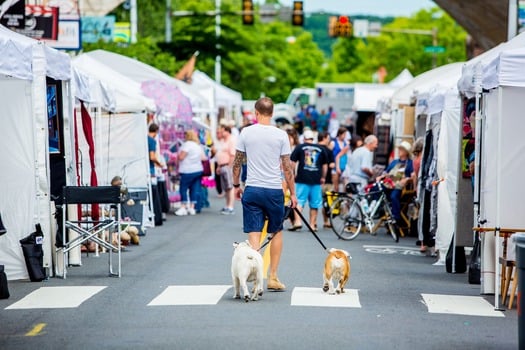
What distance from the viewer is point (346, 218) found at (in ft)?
73.7

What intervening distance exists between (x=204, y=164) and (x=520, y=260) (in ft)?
65.6

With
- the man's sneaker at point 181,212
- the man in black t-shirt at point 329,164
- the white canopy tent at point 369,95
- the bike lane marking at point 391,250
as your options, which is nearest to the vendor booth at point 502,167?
the bike lane marking at point 391,250

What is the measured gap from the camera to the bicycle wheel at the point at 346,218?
877 inches

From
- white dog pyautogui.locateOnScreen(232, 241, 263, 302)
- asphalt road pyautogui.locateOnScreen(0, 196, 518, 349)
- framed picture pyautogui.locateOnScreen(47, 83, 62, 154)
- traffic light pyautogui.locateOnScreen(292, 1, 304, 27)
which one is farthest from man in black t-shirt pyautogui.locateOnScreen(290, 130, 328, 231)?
traffic light pyautogui.locateOnScreen(292, 1, 304, 27)

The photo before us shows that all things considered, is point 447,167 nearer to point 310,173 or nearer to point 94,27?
point 310,173

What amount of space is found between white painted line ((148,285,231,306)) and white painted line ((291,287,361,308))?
0.79 metres

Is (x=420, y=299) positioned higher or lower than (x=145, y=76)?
lower

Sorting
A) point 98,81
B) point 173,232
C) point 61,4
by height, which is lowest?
point 173,232

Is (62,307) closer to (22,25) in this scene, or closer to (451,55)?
(22,25)

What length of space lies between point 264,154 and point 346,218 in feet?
31.9

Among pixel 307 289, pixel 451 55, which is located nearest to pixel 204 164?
pixel 307 289

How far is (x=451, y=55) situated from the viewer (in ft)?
362

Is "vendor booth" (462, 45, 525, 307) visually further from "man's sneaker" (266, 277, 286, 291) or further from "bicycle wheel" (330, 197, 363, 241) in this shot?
"bicycle wheel" (330, 197, 363, 241)

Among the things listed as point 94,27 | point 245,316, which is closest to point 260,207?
point 245,316
